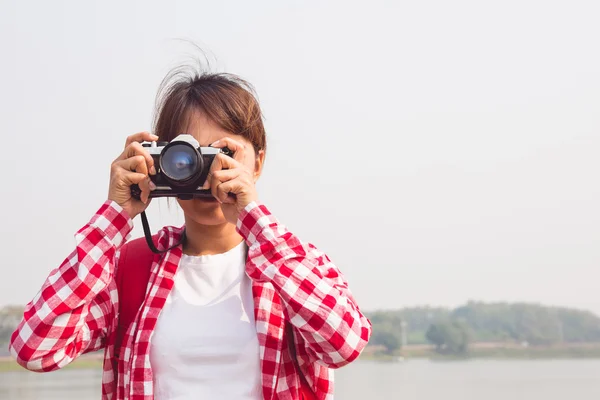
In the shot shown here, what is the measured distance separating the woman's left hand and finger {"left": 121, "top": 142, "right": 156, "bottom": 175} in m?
0.09

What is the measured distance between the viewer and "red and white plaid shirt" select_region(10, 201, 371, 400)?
3.60ft

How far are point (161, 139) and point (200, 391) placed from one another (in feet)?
1.37

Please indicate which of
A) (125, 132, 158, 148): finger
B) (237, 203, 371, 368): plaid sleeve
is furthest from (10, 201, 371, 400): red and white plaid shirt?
(125, 132, 158, 148): finger

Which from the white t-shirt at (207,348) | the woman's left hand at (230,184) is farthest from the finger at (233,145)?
the white t-shirt at (207,348)

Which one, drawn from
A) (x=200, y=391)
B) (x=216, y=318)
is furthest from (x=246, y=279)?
(x=200, y=391)

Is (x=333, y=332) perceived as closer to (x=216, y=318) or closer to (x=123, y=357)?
(x=216, y=318)

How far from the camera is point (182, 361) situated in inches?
44.2

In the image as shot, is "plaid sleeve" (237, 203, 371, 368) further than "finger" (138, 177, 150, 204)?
No

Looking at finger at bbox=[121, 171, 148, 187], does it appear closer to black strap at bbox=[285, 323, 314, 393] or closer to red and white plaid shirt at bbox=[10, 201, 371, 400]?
red and white plaid shirt at bbox=[10, 201, 371, 400]

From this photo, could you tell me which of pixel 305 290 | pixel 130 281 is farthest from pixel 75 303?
pixel 305 290

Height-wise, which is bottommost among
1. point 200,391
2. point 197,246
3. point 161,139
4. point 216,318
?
point 200,391

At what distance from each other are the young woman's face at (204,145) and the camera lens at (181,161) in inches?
2.1

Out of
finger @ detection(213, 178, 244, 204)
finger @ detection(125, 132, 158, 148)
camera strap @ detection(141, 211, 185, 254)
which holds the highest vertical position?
finger @ detection(125, 132, 158, 148)

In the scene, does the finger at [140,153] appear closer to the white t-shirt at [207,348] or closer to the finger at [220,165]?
the finger at [220,165]
